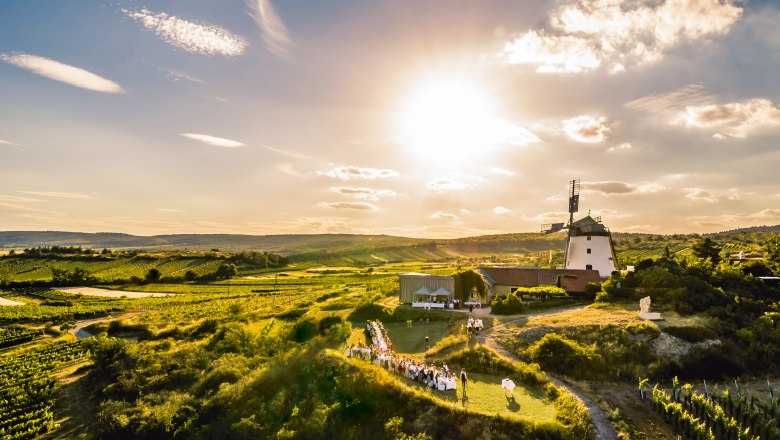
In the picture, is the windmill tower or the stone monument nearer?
the stone monument

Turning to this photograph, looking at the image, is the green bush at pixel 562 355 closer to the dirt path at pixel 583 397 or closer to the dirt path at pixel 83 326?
the dirt path at pixel 583 397

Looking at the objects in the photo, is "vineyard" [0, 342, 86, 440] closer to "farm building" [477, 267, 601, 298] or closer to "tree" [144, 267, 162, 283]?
"farm building" [477, 267, 601, 298]

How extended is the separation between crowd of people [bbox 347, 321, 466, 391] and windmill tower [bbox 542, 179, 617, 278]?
38.1 meters

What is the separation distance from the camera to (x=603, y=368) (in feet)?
98.4

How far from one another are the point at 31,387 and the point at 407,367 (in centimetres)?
3872

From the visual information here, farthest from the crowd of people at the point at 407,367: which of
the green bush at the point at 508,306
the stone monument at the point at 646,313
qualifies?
the stone monument at the point at 646,313

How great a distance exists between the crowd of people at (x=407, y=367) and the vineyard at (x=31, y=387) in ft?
88.2

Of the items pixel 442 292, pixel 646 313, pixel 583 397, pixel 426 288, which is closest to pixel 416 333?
pixel 442 292

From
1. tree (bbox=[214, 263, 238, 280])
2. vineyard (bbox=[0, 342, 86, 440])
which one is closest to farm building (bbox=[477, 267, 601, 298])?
vineyard (bbox=[0, 342, 86, 440])

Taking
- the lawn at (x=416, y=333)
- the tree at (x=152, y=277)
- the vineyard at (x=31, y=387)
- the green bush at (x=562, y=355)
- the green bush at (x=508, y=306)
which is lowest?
the vineyard at (x=31, y=387)

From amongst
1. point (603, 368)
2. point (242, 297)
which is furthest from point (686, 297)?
point (242, 297)

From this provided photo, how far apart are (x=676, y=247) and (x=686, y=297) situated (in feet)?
322

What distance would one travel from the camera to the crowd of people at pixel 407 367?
26734 mm

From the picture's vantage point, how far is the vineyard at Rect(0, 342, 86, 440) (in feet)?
112
